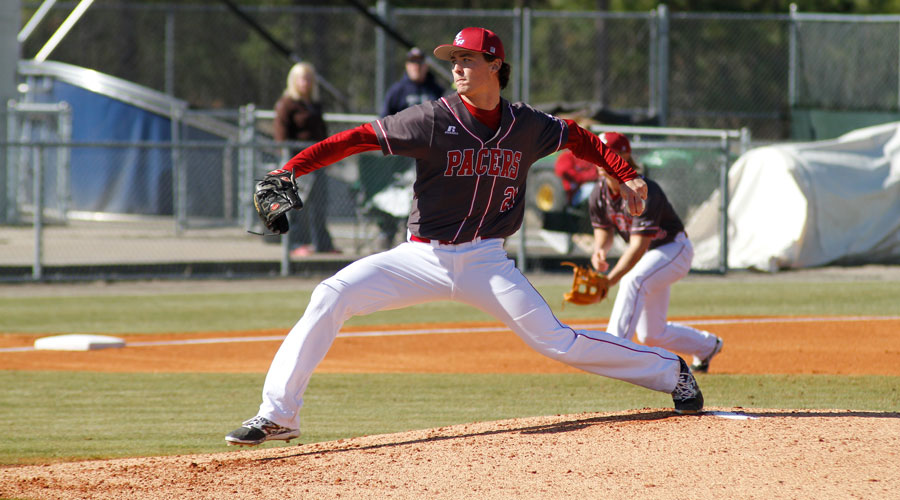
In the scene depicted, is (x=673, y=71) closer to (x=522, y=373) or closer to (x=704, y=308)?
(x=704, y=308)

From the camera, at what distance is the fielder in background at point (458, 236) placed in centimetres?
536

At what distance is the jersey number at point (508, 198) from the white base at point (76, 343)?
16.7 ft

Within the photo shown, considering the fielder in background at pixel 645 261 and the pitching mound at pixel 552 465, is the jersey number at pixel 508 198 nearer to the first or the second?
the pitching mound at pixel 552 465

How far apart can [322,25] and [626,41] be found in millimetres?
8277

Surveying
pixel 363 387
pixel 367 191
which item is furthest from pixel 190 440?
pixel 367 191

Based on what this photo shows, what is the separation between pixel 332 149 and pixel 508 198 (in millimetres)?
954

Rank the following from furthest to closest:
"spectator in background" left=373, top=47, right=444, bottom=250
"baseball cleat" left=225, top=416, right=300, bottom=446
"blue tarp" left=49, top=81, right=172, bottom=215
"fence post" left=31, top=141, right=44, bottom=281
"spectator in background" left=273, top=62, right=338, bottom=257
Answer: "blue tarp" left=49, top=81, right=172, bottom=215
"spectator in background" left=373, top=47, right=444, bottom=250
"spectator in background" left=273, top=62, right=338, bottom=257
"fence post" left=31, top=141, right=44, bottom=281
"baseball cleat" left=225, top=416, right=300, bottom=446

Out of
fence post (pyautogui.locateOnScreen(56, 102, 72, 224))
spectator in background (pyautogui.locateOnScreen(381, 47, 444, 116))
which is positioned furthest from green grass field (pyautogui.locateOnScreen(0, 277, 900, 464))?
fence post (pyautogui.locateOnScreen(56, 102, 72, 224))

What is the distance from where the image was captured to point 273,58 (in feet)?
112

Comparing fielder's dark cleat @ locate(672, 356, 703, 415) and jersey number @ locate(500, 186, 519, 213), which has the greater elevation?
jersey number @ locate(500, 186, 519, 213)

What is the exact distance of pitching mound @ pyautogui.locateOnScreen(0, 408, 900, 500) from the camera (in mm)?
4711

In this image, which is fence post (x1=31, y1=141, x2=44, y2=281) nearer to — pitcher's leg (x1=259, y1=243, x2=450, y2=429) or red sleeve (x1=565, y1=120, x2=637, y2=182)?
pitcher's leg (x1=259, y1=243, x2=450, y2=429)

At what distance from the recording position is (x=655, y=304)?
7.85 m

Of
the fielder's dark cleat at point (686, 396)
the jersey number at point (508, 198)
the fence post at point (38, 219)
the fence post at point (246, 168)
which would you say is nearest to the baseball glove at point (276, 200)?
the jersey number at point (508, 198)
